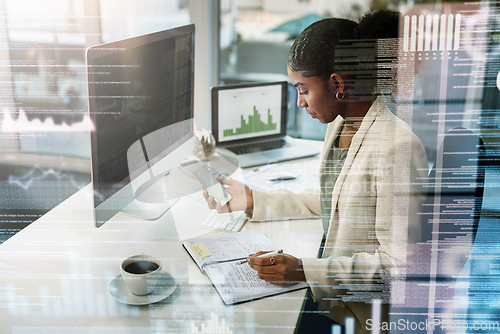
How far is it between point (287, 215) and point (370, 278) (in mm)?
520

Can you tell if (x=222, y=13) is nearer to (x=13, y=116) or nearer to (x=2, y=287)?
(x=13, y=116)

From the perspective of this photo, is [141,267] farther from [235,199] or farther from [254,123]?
[254,123]

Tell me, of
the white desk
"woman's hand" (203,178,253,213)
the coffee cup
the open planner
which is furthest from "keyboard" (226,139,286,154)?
the coffee cup

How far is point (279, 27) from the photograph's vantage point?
65.2 inches

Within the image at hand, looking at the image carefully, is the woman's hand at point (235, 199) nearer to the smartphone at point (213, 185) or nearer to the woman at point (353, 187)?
the smartphone at point (213, 185)

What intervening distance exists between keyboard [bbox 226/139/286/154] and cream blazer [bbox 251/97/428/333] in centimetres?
92

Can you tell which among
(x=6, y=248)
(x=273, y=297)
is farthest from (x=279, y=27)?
(x=6, y=248)

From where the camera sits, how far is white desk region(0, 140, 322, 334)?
0.78 meters

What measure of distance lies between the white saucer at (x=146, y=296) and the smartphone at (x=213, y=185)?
1.25ft

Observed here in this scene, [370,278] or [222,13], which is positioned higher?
[222,13]

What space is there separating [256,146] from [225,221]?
23.7 inches

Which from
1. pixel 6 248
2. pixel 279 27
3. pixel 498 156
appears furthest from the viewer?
pixel 279 27

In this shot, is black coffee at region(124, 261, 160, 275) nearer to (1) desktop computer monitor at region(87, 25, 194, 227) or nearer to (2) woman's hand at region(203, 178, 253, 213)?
(1) desktop computer monitor at region(87, 25, 194, 227)
